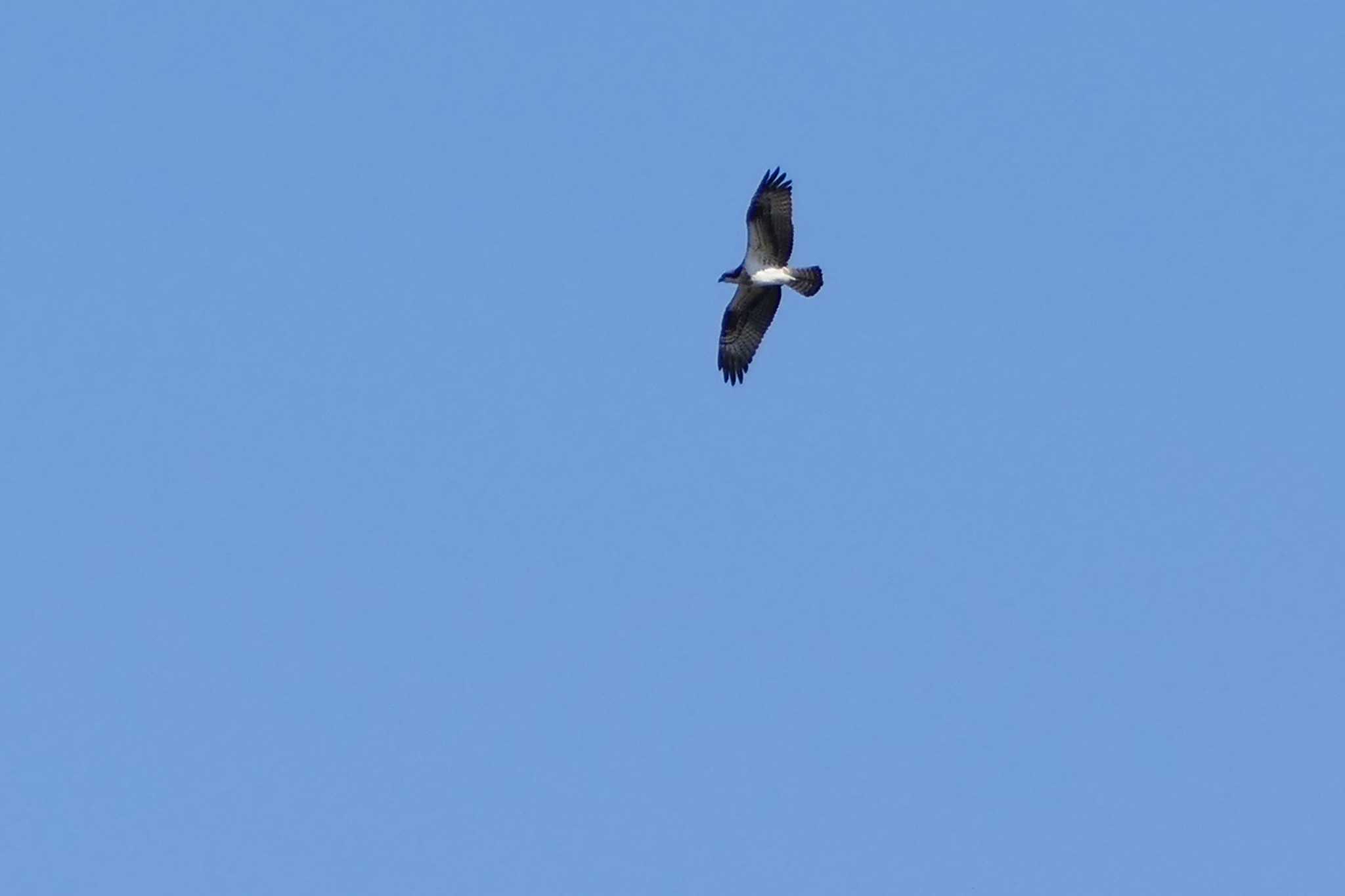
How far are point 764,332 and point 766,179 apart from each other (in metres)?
3.74

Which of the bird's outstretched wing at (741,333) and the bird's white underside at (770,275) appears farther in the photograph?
the bird's outstretched wing at (741,333)

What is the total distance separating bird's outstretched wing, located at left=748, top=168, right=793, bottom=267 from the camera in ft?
168

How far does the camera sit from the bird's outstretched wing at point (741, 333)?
53.6m

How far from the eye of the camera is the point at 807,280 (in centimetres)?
5138

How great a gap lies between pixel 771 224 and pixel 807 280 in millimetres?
1055

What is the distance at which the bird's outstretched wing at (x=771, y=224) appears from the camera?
168 ft

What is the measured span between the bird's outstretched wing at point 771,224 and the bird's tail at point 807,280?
37cm

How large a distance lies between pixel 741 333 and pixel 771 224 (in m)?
3.20

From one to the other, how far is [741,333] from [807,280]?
293cm

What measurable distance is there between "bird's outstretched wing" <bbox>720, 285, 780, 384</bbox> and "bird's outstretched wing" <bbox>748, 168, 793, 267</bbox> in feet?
5.96

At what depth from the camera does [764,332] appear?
5400 centimetres

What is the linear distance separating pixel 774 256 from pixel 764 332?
2578mm

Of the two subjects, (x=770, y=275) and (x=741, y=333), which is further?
(x=741, y=333)

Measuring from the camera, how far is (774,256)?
170 feet
